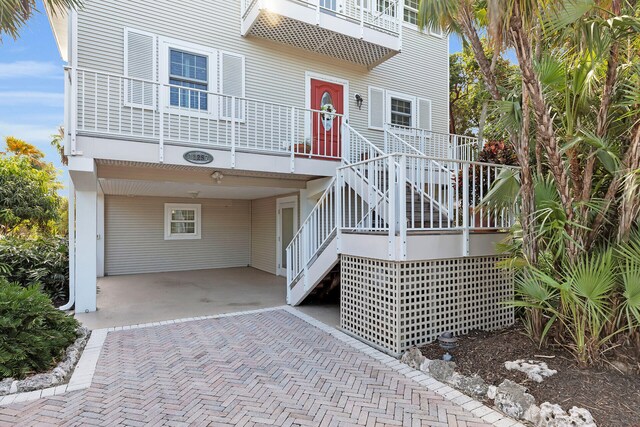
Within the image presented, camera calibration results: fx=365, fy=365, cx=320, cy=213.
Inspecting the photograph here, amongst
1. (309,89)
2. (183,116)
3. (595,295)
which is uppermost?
(309,89)

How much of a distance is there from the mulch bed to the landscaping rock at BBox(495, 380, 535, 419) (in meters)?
0.15

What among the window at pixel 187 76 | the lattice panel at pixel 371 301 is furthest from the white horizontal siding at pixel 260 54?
the lattice panel at pixel 371 301

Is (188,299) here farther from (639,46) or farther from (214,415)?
(639,46)

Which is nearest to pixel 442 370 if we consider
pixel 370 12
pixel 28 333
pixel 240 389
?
pixel 240 389

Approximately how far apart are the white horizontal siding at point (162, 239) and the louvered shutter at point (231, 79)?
4.55 metres

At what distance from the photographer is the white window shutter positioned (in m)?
11.3

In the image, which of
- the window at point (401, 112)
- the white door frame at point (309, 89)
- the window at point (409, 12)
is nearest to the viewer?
the white door frame at point (309, 89)

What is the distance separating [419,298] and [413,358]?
29.2 inches

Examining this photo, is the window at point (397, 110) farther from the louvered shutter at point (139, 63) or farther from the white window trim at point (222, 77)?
the louvered shutter at point (139, 63)

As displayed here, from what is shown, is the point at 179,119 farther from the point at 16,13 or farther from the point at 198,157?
the point at 16,13

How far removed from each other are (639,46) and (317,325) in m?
5.55

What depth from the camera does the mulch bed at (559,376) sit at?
316 cm

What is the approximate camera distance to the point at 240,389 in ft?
12.1

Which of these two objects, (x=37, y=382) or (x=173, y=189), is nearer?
(x=37, y=382)
